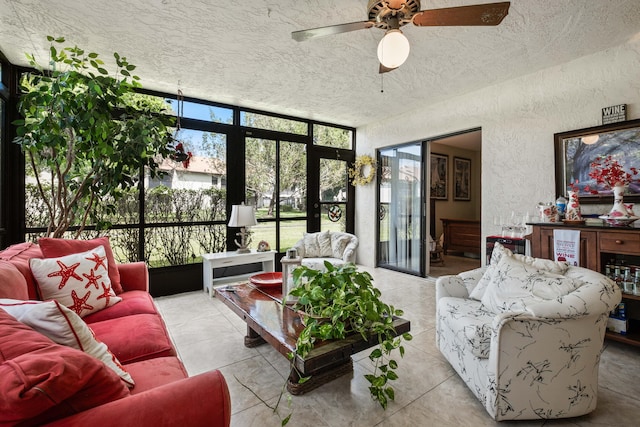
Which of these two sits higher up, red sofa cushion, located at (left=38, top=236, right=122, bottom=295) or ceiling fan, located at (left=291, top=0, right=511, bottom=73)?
ceiling fan, located at (left=291, top=0, right=511, bottom=73)

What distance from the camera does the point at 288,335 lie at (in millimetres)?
1630

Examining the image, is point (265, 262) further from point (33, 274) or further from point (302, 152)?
point (33, 274)

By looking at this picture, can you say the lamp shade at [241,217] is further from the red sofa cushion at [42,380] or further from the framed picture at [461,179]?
the framed picture at [461,179]

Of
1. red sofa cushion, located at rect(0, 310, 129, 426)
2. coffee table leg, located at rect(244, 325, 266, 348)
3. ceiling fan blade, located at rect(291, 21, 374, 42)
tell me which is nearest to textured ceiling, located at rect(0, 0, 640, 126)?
ceiling fan blade, located at rect(291, 21, 374, 42)

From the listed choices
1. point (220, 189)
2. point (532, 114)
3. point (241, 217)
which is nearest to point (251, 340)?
point (241, 217)

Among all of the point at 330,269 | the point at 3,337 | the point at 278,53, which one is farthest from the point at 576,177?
the point at 3,337

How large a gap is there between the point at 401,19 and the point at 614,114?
7.82 ft

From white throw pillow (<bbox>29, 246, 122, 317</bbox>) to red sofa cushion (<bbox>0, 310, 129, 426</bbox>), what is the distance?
3.55 ft

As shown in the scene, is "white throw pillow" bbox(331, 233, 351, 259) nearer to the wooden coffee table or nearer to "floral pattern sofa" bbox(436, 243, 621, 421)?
the wooden coffee table

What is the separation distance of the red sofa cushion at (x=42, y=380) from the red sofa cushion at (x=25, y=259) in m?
1.08

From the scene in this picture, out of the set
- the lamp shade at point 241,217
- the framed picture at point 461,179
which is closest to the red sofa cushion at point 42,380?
the lamp shade at point 241,217

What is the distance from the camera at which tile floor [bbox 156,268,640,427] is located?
1.58 m

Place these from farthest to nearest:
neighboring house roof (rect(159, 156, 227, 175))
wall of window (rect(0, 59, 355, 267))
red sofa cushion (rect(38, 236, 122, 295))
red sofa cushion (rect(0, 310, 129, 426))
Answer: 1. neighboring house roof (rect(159, 156, 227, 175))
2. wall of window (rect(0, 59, 355, 267))
3. red sofa cushion (rect(38, 236, 122, 295))
4. red sofa cushion (rect(0, 310, 129, 426))

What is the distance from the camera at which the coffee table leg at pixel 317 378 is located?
1779 mm
